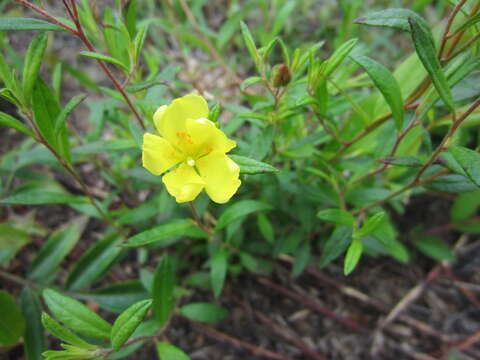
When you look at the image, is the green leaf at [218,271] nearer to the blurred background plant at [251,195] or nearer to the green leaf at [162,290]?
the blurred background plant at [251,195]

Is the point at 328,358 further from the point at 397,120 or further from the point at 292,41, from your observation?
the point at 292,41

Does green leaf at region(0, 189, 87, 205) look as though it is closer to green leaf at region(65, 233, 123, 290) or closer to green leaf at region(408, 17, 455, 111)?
green leaf at region(65, 233, 123, 290)

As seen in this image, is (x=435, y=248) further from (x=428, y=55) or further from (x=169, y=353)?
(x=169, y=353)

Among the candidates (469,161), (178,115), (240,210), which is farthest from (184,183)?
(469,161)

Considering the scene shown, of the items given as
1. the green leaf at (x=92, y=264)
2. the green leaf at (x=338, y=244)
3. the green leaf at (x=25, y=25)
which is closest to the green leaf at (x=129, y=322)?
the green leaf at (x=92, y=264)

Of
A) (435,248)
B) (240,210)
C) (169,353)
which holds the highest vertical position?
(240,210)

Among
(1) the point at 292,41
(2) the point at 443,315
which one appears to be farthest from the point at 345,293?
(1) the point at 292,41
